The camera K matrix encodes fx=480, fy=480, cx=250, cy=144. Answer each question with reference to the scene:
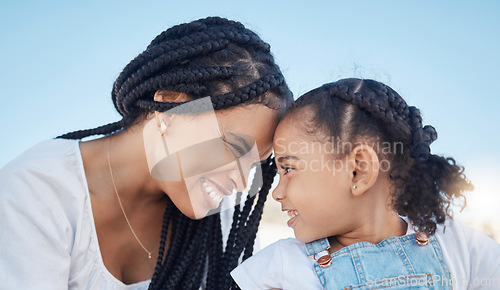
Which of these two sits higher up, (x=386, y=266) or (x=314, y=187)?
(x=314, y=187)

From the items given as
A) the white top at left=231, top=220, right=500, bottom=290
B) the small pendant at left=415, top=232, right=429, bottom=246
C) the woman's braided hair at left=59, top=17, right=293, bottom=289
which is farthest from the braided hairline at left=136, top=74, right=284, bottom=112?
the small pendant at left=415, top=232, right=429, bottom=246

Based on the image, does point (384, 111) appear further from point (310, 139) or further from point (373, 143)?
point (310, 139)

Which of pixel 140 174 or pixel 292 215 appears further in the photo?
pixel 140 174

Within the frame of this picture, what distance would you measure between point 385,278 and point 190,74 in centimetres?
103

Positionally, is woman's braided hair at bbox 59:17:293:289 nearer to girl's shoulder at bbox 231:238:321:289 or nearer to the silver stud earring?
the silver stud earring

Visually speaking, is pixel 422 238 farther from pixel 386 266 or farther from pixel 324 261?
pixel 324 261

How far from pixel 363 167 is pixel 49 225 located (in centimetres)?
117

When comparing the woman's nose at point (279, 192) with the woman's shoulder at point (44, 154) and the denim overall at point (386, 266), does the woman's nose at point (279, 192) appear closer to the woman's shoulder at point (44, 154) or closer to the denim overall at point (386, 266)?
the denim overall at point (386, 266)

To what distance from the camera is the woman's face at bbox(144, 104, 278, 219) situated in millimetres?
1841

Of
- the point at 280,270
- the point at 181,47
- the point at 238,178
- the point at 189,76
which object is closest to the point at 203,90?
the point at 189,76

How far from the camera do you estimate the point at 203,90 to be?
1830 millimetres

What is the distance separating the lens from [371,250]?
1764mm

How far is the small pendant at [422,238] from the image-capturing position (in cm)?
177

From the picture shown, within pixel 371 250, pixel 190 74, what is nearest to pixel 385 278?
pixel 371 250
